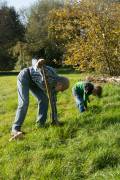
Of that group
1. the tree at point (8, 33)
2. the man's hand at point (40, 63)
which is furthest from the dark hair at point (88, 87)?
the tree at point (8, 33)

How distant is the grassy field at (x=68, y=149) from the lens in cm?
764

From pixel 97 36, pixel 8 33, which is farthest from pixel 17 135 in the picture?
pixel 8 33

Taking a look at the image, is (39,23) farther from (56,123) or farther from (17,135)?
(17,135)

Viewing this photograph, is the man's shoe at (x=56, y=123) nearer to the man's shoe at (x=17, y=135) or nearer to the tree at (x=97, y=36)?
the man's shoe at (x=17, y=135)

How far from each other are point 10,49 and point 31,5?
416 inches

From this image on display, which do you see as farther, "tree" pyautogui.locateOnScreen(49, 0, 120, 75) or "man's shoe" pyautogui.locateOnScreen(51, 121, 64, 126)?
"tree" pyautogui.locateOnScreen(49, 0, 120, 75)

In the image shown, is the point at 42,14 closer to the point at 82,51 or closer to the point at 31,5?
the point at 31,5

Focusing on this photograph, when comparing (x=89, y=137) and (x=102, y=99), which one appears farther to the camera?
(x=102, y=99)

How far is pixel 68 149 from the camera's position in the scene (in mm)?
8477

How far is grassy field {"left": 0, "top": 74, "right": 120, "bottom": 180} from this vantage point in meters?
7.64

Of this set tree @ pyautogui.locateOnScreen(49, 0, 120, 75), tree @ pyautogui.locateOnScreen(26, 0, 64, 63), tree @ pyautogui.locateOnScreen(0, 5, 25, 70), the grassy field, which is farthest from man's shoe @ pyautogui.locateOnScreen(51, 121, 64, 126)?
tree @ pyautogui.locateOnScreen(0, 5, 25, 70)

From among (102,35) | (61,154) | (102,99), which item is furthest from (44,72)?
(102,35)

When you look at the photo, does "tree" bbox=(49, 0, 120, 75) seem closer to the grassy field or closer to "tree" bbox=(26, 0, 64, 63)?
the grassy field

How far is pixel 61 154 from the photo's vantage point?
8.30 m
